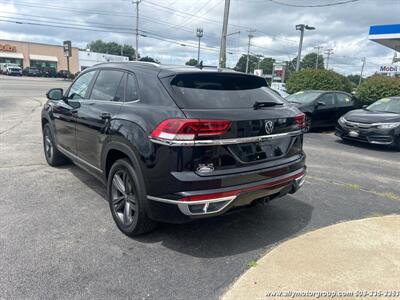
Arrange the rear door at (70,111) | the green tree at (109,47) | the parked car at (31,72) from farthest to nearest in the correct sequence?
the green tree at (109,47) → the parked car at (31,72) → the rear door at (70,111)

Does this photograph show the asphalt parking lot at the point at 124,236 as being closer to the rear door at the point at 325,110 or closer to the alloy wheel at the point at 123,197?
the alloy wheel at the point at 123,197

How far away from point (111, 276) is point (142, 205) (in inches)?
26.1

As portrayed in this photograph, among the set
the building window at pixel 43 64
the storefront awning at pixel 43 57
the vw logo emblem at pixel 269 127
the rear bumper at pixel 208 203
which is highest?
the storefront awning at pixel 43 57

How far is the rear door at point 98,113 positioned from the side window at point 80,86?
273 mm

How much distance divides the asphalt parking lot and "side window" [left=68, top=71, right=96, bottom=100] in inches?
51.7

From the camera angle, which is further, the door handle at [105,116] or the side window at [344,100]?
the side window at [344,100]

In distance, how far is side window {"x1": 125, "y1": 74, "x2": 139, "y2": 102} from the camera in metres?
3.43

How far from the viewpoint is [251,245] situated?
11.1 feet

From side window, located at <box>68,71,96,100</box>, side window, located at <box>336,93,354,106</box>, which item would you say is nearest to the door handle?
side window, located at <box>68,71,96,100</box>

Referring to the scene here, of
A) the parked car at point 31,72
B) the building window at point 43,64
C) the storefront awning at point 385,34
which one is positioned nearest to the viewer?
the storefront awning at point 385,34

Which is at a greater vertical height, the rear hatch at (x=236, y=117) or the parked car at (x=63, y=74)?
Answer: the rear hatch at (x=236, y=117)

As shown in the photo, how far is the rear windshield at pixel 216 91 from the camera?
121 inches

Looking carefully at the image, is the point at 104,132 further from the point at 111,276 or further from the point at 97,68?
the point at 111,276

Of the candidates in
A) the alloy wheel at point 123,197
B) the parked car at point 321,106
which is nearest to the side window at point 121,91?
the alloy wheel at point 123,197
